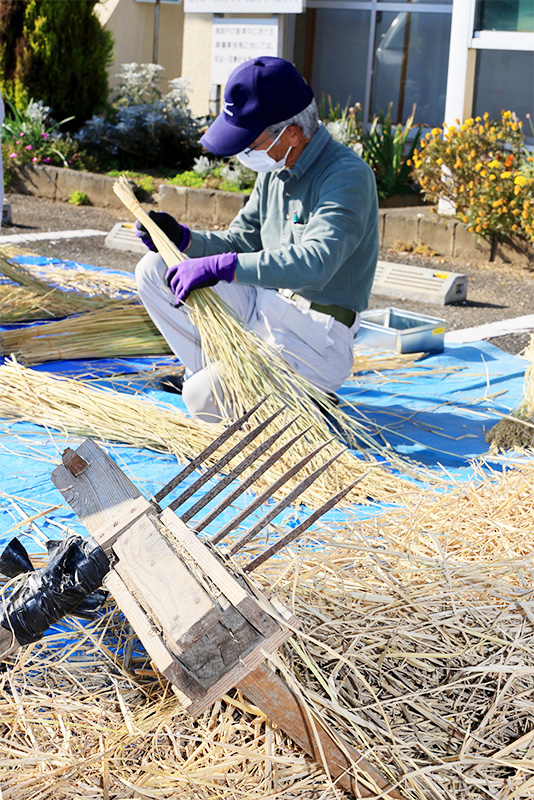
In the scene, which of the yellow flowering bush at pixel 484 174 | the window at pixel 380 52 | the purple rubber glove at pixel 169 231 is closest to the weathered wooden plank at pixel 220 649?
the purple rubber glove at pixel 169 231

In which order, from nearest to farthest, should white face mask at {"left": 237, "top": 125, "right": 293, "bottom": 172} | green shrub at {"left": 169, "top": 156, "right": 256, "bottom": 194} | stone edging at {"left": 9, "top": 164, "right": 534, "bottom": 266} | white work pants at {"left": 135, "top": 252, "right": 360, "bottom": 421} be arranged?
white face mask at {"left": 237, "top": 125, "right": 293, "bottom": 172}, white work pants at {"left": 135, "top": 252, "right": 360, "bottom": 421}, stone edging at {"left": 9, "top": 164, "right": 534, "bottom": 266}, green shrub at {"left": 169, "top": 156, "right": 256, "bottom": 194}

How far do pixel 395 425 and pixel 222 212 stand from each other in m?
4.63

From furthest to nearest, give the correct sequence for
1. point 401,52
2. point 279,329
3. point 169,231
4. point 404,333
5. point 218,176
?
point 401,52
point 218,176
point 404,333
point 169,231
point 279,329

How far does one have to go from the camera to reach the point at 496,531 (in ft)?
7.00

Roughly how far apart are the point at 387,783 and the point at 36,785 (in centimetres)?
57

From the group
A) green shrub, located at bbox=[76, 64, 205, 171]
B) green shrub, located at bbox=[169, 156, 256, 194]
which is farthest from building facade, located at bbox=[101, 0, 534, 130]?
green shrub, located at bbox=[169, 156, 256, 194]

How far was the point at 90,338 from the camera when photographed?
4.11 m

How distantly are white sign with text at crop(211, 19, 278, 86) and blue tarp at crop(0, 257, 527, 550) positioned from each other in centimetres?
486

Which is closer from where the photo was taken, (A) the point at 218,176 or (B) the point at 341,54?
(A) the point at 218,176

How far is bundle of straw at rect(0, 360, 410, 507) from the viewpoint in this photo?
10.0ft

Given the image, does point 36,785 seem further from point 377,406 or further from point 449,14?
point 449,14

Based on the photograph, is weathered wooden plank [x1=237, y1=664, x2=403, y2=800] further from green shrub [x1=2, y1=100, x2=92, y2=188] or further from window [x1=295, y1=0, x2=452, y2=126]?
green shrub [x1=2, y1=100, x2=92, y2=188]

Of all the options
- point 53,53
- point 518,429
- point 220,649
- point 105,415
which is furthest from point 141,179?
point 220,649

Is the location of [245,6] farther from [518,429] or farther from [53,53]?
[518,429]
